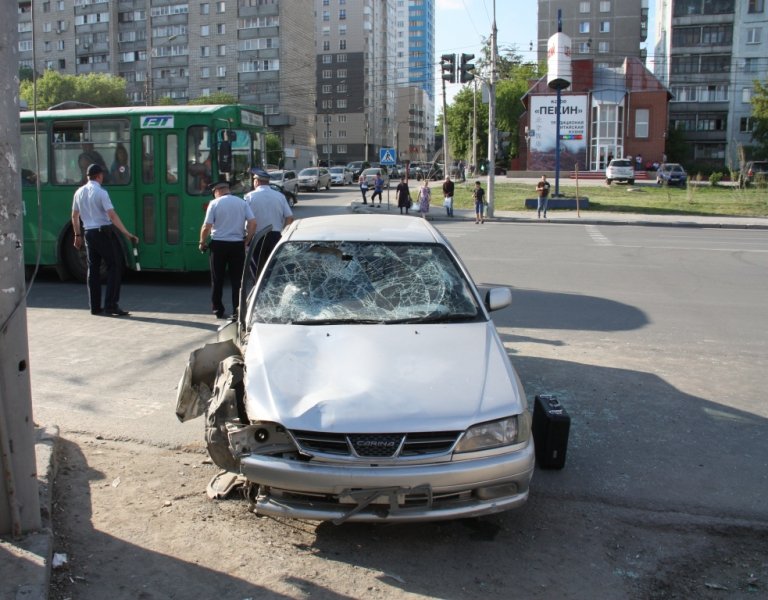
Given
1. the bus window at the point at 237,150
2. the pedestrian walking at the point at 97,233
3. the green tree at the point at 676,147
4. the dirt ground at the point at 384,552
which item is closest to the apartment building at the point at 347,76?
the green tree at the point at 676,147

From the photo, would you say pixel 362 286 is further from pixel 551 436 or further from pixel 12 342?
pixel 12 342

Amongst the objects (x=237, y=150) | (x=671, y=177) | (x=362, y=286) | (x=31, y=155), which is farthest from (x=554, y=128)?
(x=362, y=286)

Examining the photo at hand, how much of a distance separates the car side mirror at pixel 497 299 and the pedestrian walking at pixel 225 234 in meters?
4.48

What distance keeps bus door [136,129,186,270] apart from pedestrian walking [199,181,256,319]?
2.64m

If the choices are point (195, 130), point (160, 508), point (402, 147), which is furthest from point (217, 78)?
point (160, 508)

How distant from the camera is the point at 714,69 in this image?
82.6 meters

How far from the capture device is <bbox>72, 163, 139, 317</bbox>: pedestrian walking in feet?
31.1

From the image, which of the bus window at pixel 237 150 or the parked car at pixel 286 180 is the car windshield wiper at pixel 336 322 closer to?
the bus window at pixel 237 150

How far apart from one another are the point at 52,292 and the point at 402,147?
14982 centimetres

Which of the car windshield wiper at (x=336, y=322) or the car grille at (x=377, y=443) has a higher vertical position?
the car windshield wiper at (x=336, y=322)

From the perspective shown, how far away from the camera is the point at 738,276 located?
13.6 m

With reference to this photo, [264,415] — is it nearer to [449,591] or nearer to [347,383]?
[347,383]

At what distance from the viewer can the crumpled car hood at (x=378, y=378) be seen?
374cm

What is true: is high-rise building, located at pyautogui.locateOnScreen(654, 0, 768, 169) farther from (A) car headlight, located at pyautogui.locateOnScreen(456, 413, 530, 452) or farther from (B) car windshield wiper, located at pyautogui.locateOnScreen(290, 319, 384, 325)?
(A) car headlight, located at pyautogui.locateOnScreen(456, 413, 530, 452)
